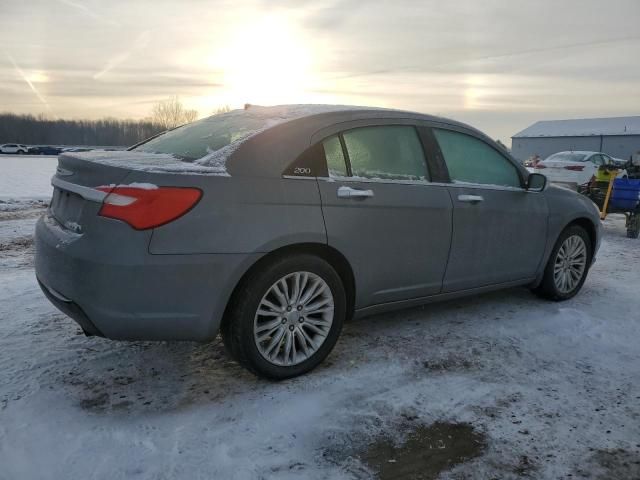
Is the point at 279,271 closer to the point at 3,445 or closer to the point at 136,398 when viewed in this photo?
the point at 136,398

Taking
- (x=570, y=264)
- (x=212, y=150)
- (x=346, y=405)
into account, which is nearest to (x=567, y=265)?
(x=570, y=264)

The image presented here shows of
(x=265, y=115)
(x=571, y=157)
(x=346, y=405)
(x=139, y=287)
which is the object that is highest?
(x=571, y=157)

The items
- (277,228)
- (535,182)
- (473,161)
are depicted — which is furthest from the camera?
(535,182)

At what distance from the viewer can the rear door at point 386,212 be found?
11.2 ft

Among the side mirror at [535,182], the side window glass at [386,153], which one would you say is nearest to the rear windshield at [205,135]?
the side window glass at [386,153]

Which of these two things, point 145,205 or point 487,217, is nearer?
point 145,205

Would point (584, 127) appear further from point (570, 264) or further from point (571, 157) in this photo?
point (570, 264)

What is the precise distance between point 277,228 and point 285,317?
0.55 m

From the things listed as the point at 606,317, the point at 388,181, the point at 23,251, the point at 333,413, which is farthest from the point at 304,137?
the point at 23,251

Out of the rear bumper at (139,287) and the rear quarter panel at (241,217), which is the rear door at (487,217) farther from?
the rear bumper at (139,287)

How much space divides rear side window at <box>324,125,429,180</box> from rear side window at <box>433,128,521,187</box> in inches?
11.6

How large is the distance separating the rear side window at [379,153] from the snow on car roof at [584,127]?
64.5 meters

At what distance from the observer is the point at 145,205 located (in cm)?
274

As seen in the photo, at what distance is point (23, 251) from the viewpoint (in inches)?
260
